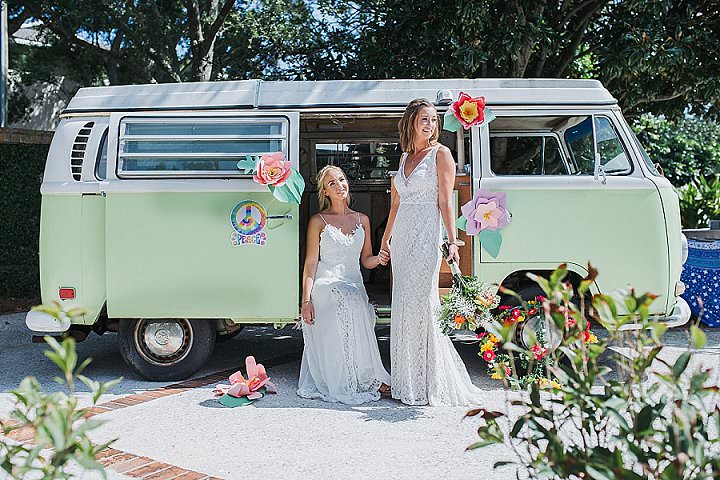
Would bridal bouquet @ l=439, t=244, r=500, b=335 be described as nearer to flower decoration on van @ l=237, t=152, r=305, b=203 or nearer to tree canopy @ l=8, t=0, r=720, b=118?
flower decoration on van @ l=237, t=152, r=305, b=203

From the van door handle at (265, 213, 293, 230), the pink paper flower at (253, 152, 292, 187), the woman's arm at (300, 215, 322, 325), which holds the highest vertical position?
the pink paper flower at (253, 152, 292, 187)

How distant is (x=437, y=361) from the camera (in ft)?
18.4

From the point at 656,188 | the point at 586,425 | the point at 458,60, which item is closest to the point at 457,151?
the point at 656,188

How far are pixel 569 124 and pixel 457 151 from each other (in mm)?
997

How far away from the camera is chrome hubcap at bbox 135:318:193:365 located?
6.30 m

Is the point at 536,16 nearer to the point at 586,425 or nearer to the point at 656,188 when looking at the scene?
the point at 656,188

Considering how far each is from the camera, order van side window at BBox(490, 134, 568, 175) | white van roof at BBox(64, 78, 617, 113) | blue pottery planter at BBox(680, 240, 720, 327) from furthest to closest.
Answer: blue pottery planter at BBox(680, 240, 720, 327)
van side window at BBox(490, 134, 568, 175)
white van roof at BBox(64, 78, 617, 113)

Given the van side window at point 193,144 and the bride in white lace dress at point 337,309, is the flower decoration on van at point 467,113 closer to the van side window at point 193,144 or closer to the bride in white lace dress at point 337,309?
the bride in white lace dress at point 337,309

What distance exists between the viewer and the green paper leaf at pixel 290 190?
5.88 m

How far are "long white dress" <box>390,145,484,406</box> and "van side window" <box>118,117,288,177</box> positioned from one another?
1266 millimetres

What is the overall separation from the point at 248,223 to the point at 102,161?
134 centimetres

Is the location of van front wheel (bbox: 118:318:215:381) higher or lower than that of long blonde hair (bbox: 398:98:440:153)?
lower

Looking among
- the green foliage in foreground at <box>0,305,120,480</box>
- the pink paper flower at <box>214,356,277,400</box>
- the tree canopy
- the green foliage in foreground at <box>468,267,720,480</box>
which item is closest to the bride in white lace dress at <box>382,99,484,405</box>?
the pink paper flower at <box>214,356,277,400</box>

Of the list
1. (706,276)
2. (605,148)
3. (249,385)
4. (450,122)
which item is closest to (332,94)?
(450,122)
